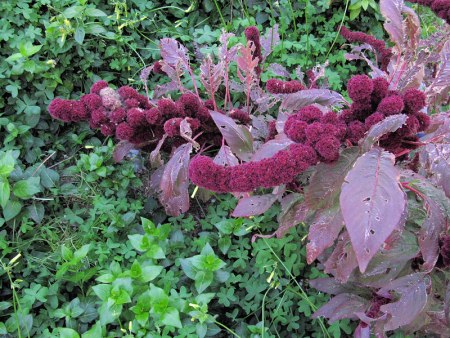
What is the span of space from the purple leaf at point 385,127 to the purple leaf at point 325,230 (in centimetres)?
23

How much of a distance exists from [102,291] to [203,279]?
37 centimetres

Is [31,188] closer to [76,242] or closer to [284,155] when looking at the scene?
[76,242]

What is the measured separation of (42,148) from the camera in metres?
2.37

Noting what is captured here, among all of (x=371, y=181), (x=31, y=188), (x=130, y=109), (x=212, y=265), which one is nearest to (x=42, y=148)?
(x=31, y=188)

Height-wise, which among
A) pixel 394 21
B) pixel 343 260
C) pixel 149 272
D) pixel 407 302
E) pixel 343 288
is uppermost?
pixel 394 21

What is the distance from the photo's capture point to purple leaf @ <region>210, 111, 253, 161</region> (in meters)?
1.50

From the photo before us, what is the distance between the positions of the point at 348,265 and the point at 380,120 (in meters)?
0.43

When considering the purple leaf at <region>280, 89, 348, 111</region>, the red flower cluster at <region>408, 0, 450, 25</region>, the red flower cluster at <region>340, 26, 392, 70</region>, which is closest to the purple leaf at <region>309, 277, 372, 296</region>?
the purple leaf at <region>280, 89, 348, 111</region>

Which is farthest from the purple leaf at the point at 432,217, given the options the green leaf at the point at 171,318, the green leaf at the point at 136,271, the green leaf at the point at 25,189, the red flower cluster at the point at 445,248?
the green leaf at the point at 25,189

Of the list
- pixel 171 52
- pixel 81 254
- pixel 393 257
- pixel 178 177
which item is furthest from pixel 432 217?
pixel 81 254

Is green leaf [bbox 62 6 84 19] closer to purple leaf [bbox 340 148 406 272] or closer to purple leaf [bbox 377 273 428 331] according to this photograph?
purple leaf [bbox 340 148 406 272]

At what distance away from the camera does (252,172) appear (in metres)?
1.10

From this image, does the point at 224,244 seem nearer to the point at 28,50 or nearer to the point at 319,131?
the point at 319,131

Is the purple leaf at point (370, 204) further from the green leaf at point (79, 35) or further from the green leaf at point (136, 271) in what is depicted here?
the green leaf at point (79, 35)
